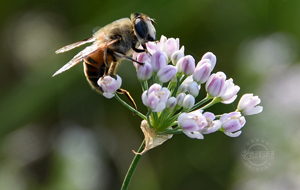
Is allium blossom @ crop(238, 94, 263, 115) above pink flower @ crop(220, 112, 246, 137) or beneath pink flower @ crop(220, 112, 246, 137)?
above

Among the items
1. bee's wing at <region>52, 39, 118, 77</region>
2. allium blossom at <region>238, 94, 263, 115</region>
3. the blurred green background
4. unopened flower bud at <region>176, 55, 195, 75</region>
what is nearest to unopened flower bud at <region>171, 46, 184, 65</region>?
unopened flower bud at <region>176, 55, 195, 75</region>

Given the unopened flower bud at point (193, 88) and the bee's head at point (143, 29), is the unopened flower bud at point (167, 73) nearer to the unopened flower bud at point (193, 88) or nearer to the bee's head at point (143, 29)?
the unopened flower bud at point (193, 88)

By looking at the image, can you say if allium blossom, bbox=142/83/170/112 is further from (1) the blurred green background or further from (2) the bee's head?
(1) the blurred green background

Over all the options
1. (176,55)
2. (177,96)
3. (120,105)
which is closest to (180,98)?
(177,96)

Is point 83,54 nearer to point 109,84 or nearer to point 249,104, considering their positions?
point 109,84

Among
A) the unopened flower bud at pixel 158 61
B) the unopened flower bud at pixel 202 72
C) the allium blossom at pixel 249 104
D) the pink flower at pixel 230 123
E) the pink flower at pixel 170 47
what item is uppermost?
the pink flower at pixel 170 47

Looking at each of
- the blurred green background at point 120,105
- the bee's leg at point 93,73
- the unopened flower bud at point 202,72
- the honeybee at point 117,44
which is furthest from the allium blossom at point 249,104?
the blurred green background at point 120,105
